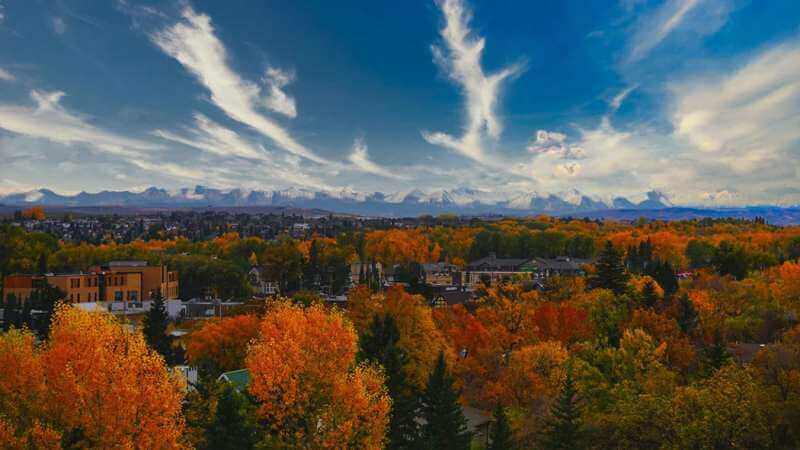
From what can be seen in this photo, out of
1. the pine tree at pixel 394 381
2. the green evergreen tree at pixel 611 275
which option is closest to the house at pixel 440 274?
the green evergreen tree at pixel 611 275

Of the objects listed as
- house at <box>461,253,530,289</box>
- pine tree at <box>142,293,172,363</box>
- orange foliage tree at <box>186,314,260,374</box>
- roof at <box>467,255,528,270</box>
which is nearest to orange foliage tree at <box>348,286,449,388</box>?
orange foliage tree at <box>186,314,260,374</box>

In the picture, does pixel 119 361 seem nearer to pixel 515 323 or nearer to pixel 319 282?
pixel 515 323

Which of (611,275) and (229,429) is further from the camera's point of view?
(611,275)

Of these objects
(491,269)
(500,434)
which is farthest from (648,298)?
(491,269)

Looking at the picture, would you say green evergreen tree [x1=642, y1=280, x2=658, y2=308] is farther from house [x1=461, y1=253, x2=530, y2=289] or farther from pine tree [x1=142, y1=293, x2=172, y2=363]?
house [x1=461, y1=253, x2=530, y2=289]

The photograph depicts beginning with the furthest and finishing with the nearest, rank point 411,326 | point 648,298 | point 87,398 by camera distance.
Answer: point 648,298 < point 411,326 < point 87,398

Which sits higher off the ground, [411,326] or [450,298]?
[411,326]

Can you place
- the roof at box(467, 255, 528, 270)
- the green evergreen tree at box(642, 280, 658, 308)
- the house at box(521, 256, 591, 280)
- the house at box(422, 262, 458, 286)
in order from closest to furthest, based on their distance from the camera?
the green evergreen tree at box(642, 280, 658, 308) < the house at box(521, 256, 591, 280) < the house at box(422, 262, 458, 286) < the roof at box(467, 255, 528, 270)

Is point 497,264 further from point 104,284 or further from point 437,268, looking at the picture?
point 104,284
